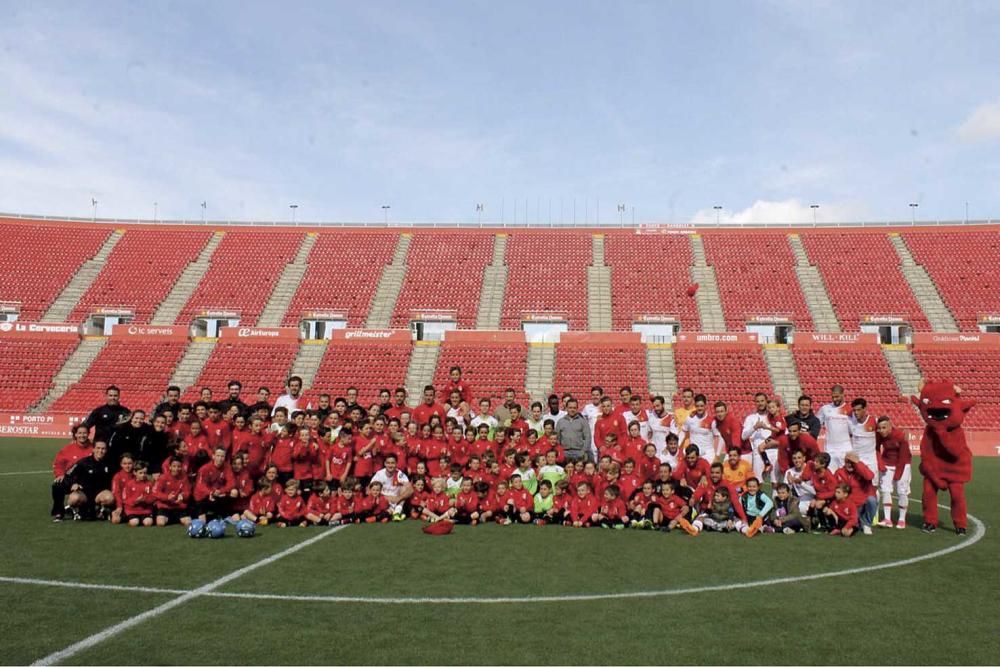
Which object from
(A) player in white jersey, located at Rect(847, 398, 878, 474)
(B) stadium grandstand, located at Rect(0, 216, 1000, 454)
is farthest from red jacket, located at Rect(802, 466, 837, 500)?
(B) stadium grandstand, located at Rect(0, 216, 1000, 454)

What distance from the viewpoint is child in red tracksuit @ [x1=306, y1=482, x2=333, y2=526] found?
1091cm

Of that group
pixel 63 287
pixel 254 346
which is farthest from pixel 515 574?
pixel 63 287

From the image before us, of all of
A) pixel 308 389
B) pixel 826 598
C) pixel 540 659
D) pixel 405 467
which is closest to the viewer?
pixel 540 659

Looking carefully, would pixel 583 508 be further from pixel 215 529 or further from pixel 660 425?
pixel 215 529

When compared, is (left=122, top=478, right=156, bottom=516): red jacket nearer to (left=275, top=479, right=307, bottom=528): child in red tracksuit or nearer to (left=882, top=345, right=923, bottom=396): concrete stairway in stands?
(left=275, top=479, right=307, bottom=528): child in red tracksuit

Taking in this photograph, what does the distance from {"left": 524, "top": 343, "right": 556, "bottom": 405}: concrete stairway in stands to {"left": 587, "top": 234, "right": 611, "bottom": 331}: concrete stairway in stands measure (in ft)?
15.1

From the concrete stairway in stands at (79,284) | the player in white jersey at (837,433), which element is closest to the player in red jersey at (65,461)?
the player in white jersey at (837,433)

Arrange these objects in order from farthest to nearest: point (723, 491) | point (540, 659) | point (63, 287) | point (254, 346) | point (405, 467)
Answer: point (63, 287) → point (254, 346) → point (405, 467) → point (723, 491) → point (540, 659)

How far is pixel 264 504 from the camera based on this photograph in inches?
435

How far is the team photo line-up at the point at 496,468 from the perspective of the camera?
10.9 m

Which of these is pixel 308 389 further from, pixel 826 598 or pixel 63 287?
pixel 826 598

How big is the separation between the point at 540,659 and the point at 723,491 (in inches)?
259

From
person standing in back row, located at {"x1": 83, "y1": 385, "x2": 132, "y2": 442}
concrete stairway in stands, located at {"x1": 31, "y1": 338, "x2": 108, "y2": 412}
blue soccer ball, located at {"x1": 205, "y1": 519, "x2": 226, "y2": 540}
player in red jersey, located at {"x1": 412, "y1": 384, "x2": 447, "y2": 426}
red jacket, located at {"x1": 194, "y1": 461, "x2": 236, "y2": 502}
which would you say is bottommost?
blue soccer ball, located at {"x1": 205, "y1": 519, "x2": 226, "y2": 540}

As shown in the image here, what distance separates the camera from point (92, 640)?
209 inches
